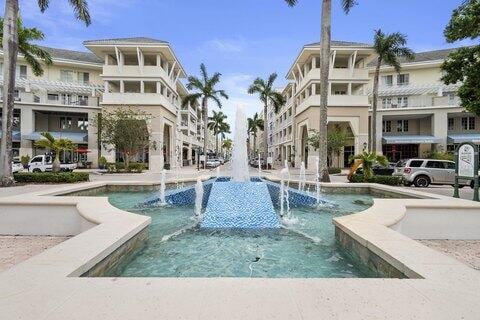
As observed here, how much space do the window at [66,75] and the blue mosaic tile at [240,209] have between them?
43.6 m

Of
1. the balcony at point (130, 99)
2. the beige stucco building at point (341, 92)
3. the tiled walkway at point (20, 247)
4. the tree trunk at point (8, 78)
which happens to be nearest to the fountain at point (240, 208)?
the tiled walkway at point (20, 247)

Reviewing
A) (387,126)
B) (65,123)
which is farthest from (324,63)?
(65,123)

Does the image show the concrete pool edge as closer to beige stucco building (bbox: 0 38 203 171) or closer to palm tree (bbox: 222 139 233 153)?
beige stucco building (bbox: 0 38 203 171)

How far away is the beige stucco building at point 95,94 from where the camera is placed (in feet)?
125

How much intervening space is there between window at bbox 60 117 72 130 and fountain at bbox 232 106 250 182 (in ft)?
124

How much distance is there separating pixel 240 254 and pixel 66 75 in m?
48.4

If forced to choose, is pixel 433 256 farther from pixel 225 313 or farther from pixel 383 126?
pixel 383 126

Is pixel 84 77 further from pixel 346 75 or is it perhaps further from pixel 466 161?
pixel 466 161

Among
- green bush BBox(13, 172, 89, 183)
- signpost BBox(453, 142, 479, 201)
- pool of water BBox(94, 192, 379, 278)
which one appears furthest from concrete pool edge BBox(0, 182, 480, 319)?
green bush BBox(13, 172, 89, 183)

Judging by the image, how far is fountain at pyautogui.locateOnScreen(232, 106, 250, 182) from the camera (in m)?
17.1

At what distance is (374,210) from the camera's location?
7.81 metres

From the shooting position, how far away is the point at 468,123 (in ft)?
150

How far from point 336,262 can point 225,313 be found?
3417 millimetres

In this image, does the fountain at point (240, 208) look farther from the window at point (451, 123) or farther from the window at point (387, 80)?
the window at point (451, 123)
